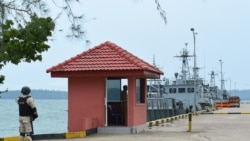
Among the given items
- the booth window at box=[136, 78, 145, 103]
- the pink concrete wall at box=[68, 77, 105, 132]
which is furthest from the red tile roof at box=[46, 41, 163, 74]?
the booth window at box=[136, 78, 145, 103]

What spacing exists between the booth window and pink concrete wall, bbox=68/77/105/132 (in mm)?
1529

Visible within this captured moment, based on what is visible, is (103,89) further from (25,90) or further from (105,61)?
(25,90)

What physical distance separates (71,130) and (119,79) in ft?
8.56

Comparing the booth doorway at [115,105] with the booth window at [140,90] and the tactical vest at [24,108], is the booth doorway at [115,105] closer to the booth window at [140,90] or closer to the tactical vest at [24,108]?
the booth window at [140,90]

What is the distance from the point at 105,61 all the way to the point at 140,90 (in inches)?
77.8

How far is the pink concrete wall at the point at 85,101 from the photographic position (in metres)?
20.1

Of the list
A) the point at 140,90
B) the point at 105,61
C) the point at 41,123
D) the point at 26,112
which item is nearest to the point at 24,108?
the point at 26,112

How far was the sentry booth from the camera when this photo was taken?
781 inches

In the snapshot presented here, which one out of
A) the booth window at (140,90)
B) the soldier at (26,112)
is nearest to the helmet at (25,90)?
the soldier at (26,112)

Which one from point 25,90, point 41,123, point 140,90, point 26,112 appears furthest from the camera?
point 41,123

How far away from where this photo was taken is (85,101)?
20328 millimetres

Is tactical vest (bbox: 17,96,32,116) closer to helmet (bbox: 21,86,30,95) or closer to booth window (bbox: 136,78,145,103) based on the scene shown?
helmet (bbox: 21,86,30,95)

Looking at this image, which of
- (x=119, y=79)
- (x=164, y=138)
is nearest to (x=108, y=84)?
(x=119, y=79)

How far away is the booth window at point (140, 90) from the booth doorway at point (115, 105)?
2.54ft
